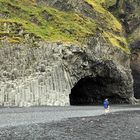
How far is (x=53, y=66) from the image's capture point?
8325 cm

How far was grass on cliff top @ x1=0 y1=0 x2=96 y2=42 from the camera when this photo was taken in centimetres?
9269

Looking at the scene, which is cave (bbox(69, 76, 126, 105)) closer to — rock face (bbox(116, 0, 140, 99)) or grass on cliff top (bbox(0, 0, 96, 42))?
grass on cliff top (bbox(0, 0, 96, 42))

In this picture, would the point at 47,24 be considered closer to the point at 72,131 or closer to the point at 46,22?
the point at 46,22

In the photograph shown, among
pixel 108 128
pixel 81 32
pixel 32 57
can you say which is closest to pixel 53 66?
pixel 32 57

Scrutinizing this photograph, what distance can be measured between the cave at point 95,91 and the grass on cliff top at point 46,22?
12671 mm

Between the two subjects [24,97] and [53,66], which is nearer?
[24,97]

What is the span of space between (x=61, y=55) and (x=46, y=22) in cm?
1687

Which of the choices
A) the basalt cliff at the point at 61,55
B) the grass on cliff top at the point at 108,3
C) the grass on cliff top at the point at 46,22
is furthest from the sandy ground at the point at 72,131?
the grass on cliff top at the point at 108,3

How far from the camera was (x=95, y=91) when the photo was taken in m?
108

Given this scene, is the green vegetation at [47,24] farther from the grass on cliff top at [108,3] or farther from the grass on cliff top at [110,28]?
the grass on cliff top at [108,3]

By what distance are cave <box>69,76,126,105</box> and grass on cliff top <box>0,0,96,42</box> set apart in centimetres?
1267

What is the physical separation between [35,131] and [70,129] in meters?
4.50

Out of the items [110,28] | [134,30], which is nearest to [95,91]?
[110,28]

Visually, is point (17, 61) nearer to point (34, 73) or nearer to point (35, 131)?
point (34, 73)
